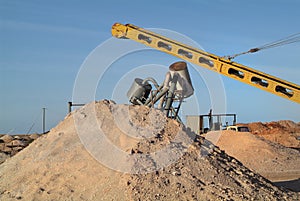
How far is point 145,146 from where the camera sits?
9.59 meters

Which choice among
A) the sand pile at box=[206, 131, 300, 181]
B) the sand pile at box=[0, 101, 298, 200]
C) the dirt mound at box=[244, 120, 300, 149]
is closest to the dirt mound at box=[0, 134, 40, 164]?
the sand pile at box=[0, 101, 298, 200]

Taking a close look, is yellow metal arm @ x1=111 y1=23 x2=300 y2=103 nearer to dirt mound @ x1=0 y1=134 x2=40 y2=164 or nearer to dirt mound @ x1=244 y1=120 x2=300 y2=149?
dirt mound @ x1=0 y1=134 x2=40 y2=164

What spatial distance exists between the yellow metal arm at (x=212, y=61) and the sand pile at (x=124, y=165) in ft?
24.1

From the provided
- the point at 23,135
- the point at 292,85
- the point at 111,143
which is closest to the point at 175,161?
the point at 111,143

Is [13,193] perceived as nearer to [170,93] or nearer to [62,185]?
[62,185]

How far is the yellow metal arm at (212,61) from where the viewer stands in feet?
57.9

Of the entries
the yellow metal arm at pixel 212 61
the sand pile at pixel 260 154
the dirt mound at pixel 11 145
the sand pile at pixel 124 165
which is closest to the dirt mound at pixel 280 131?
the sand pile at pixel 260 154

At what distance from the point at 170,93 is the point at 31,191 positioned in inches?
257

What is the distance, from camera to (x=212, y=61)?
18859mm

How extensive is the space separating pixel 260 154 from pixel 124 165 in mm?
14231

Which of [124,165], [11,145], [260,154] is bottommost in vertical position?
[260,154]

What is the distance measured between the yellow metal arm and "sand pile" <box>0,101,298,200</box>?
24.1 feet

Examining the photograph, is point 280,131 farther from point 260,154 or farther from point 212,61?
point 212,61

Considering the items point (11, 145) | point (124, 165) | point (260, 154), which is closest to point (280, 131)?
point (260, 154)
